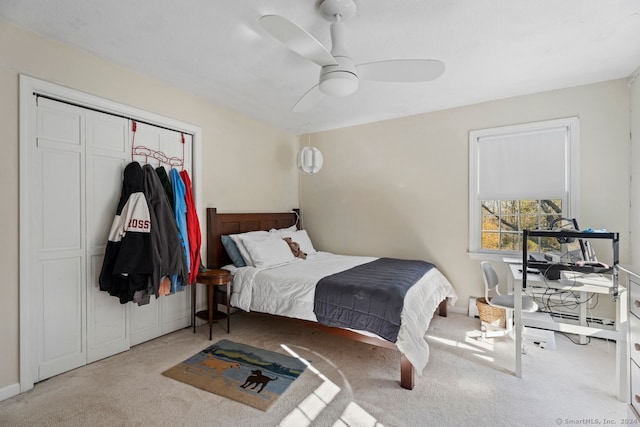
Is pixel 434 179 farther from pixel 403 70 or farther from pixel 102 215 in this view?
pixel 102 215

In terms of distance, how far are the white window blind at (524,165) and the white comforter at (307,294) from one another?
125cm

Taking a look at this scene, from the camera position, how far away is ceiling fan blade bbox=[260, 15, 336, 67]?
1.45 m

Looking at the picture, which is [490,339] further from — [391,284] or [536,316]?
Result: [391,284]

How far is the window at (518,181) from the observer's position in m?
2.98

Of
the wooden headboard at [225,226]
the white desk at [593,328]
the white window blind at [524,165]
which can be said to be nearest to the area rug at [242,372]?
the wooden headboard at [225,226]

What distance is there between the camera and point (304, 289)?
2.56 meters

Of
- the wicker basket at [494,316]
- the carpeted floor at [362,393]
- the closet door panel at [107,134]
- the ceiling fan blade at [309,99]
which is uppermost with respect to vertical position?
the ceiling fan blade at [309,99]

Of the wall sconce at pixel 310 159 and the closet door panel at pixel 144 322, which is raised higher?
the wall sconce at pixel 310 159

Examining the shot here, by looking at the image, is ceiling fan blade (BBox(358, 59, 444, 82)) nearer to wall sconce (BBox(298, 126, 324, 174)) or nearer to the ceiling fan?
the ceiling fan

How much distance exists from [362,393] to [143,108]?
3.03 meters

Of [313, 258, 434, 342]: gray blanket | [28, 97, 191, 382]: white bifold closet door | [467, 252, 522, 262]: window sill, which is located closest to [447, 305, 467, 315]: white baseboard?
[467, 252, 522, 262]: window sill

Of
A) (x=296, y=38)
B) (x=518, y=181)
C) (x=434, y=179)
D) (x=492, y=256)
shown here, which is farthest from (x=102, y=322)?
(x=518, y=181)

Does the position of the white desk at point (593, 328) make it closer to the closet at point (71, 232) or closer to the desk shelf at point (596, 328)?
the desk shelf at point (596, 328)

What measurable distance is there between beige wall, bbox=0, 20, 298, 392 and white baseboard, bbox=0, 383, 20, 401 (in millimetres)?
23
